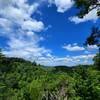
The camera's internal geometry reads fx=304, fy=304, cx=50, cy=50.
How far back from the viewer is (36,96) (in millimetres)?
65000

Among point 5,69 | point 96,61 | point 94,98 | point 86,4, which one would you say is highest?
point 5,69

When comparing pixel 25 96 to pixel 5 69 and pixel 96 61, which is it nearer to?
pixel 96 61

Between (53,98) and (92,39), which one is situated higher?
(92,39)

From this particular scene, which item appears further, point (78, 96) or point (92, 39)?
point (78, 96)

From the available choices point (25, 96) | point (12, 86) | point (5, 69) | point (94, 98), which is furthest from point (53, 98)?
point (5, 69)

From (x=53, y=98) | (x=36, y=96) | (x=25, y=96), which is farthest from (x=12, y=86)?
(x=53, y=98)

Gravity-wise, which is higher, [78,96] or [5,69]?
[5,69]

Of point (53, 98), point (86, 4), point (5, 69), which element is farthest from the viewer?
point (5, 69)

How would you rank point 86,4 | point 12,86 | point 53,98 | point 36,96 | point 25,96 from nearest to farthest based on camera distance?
point 86,4
point 53,98
point 36,96
point 25,96
point 12,86

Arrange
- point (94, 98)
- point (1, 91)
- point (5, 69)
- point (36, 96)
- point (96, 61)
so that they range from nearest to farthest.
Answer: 1. point (96, 61)
2. point (94, 98)
3. point (36, 96)
4. point (1, 91)
5. point (5, 69)

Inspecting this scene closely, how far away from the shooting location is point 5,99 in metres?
73.9

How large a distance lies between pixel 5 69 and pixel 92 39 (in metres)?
144

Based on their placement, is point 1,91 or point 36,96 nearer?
point 36,96

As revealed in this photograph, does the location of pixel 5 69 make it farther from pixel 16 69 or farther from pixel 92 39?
pixel 92 39
